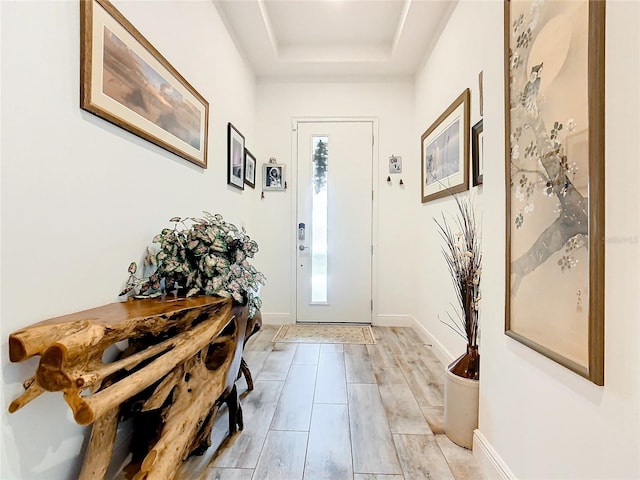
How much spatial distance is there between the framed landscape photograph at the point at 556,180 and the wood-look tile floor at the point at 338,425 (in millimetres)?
776

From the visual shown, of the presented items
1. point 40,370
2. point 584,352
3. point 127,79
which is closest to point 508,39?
point 584,352

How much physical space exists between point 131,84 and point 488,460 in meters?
2.20

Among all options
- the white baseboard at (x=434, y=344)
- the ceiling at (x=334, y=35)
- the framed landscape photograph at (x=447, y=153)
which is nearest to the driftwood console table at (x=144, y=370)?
the white baseboard at (x=434, y=344)

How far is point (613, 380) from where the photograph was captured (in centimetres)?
76

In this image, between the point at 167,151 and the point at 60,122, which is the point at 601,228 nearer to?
the point at 60,122

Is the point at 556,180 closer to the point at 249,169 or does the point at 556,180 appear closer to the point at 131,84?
the point at 131,84

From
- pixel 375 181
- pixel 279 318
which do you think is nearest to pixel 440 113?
pixel 375 181

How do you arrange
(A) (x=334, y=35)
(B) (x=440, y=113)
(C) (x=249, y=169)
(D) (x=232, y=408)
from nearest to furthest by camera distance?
(D) (x=232, y=408) < (B) (x=440, y=113) < (A) (x=334, y=35) < (C) (x=249, y=169)

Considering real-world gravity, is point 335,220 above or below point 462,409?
above

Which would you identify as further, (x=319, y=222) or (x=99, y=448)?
(x=319, y=222)

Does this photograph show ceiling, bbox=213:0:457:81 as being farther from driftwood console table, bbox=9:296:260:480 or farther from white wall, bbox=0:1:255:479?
driftwood console table, bbox=9:296:260:480

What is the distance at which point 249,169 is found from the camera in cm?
325

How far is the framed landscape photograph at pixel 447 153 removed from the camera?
2.18 meters

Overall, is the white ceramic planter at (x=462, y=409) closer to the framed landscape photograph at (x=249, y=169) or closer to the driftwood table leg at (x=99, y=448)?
the driftwood table leg at (x=99, y=448)
